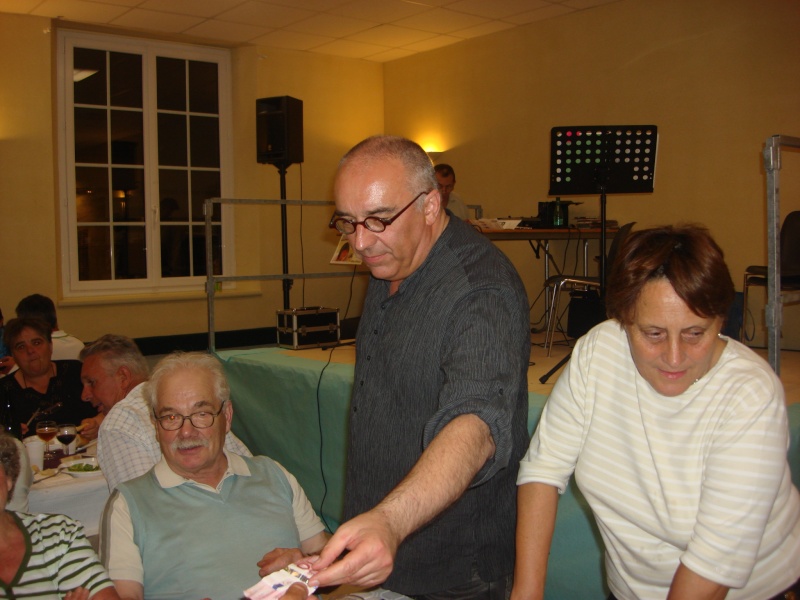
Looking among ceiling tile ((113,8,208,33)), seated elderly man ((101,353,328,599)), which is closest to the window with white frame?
ceiling tile ((113,8,208,33))

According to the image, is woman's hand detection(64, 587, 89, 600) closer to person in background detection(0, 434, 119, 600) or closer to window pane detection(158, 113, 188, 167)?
person in background detection(0, 434, 119, 600)

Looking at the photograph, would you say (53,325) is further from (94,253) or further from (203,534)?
(203,534)

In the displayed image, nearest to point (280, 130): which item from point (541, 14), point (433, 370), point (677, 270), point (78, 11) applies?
point (78, 11)

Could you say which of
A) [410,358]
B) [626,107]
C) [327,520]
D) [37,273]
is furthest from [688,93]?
[37,273]

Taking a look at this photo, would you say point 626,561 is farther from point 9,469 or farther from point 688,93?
point 688,93

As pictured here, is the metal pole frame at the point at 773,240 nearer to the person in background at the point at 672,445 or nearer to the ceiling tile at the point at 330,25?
the person in background at the point at 672,445

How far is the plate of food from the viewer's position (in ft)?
8.56

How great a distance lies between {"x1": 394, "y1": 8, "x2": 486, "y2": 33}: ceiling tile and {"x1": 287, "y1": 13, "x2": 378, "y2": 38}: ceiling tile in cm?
39

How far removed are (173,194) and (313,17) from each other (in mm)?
2336

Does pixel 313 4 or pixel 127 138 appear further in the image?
pixel 127 138

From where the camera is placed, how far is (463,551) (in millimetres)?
1595

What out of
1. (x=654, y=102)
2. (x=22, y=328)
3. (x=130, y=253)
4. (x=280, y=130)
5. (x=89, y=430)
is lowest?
(x=89, y=430)

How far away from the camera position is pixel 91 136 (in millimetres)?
7379

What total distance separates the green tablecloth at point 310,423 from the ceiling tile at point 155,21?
12.5ft
